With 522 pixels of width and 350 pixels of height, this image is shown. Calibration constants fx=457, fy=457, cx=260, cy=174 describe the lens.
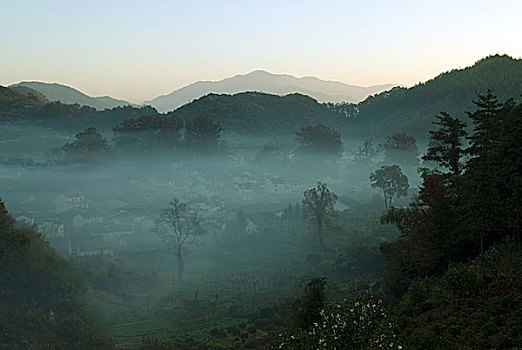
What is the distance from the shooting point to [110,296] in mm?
30203

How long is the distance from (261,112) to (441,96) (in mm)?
46522

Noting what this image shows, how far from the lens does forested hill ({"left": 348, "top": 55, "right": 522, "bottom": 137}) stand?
321ft

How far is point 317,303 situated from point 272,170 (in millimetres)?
62015

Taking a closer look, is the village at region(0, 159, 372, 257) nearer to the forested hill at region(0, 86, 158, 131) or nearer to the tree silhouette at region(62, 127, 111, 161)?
the tree silhouette at region(62, 127, 111, 161)

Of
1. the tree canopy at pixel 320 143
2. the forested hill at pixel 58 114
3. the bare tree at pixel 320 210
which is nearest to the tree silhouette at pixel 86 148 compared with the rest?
the forested hill at pixel 58 114

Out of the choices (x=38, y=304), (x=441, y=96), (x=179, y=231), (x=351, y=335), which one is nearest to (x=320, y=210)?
(x=179, y=231)

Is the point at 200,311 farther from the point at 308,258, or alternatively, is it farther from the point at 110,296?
the point at 308,258

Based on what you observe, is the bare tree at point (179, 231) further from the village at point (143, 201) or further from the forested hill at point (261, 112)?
the forested hill at point (261, 112)

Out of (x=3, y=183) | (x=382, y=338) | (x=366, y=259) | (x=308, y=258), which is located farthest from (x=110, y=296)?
(x=3, y=183)

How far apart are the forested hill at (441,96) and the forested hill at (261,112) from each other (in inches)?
561

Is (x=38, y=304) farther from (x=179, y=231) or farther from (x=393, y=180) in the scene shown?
(x=393, y=180)

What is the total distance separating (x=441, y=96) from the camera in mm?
109625

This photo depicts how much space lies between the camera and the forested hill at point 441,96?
9775 centimetres

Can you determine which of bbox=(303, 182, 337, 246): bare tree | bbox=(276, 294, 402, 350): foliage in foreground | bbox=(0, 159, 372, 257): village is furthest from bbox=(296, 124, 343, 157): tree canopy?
bbox=(276, 294, 402, 350): foliage in foreground
